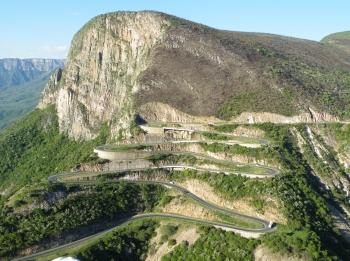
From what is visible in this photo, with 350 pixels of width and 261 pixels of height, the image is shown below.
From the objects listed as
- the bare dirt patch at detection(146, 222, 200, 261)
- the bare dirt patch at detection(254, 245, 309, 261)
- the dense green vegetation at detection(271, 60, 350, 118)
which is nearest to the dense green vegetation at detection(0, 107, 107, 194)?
the dense green vegetation at detection(271, 60, 350, 118)

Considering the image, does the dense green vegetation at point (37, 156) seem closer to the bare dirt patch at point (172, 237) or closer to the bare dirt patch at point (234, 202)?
the bare dirt patch at point (234, 202)

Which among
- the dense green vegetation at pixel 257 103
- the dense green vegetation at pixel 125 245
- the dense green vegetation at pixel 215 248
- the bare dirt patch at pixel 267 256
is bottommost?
the dense green vegetation at pixel 125 245

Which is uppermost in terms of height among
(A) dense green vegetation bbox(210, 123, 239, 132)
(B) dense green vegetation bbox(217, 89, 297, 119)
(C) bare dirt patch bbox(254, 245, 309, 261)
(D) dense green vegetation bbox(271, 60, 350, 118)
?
(D) dense green vegetation bbox(271, 60, 350, 118)

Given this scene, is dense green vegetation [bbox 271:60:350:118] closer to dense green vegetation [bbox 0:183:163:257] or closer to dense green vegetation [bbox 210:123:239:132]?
dense green vegetation [bbox 210:123:239:132]

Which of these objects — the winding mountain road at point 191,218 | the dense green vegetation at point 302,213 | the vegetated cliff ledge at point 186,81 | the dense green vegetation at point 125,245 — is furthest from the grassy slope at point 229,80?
the dense green vegetation at point 125,245

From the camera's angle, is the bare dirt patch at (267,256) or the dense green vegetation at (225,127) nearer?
the bare dirt patch at (267,256)

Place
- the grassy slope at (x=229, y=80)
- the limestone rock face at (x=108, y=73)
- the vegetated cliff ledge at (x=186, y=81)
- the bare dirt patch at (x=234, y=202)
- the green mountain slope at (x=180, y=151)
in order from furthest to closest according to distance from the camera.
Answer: the limestone rock face at (x=108, y=73), the grassy slope at (x=229, y=80), the vegetated cliff ledge at (x=186, y=81), the bare dirt patch at (x=234, y=202), the green mountain slope at (x=180, y=151)
